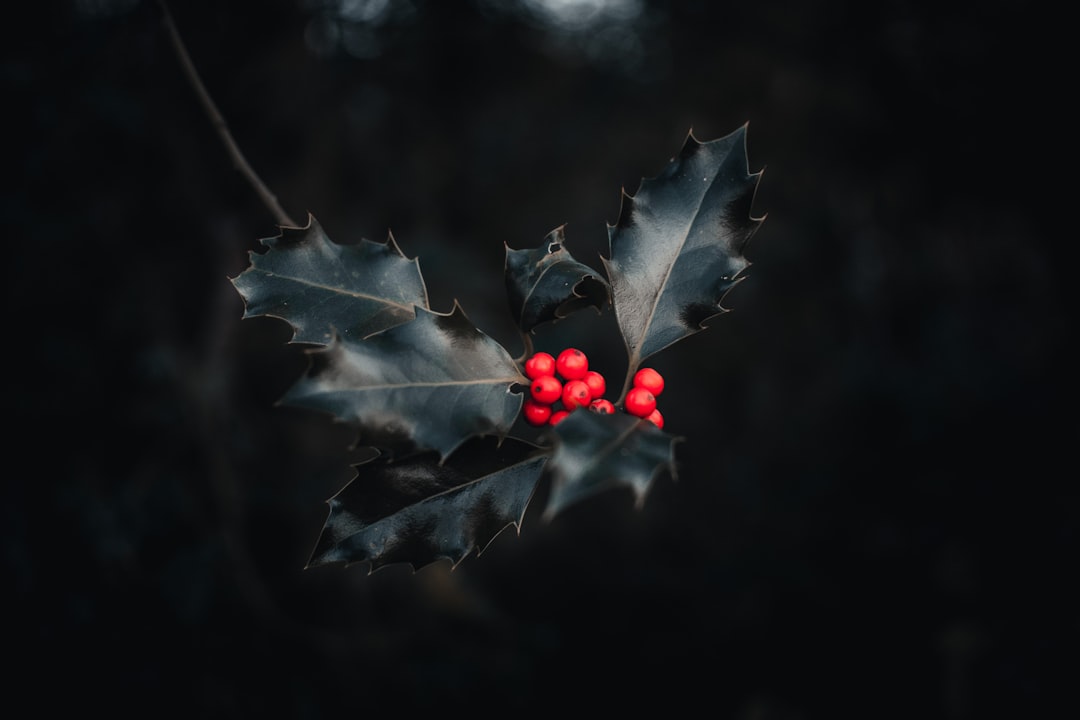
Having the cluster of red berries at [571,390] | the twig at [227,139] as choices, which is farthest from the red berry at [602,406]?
the twig at [227,139]

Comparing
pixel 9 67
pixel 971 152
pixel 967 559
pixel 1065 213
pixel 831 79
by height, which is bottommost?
pixel 967 559

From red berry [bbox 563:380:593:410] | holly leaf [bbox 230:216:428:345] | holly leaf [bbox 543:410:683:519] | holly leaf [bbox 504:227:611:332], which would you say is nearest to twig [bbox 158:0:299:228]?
holly leaf [bbox 230:216:428:345]

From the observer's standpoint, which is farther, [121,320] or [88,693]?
[121,320]

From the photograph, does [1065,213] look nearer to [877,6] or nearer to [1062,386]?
[1062,386]

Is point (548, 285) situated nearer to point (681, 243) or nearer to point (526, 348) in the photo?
point (526, 348)

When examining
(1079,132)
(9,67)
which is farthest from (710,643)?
(9,67)
